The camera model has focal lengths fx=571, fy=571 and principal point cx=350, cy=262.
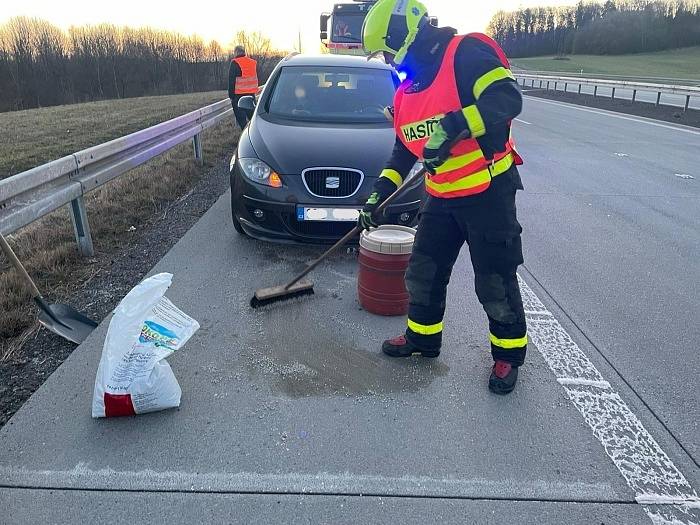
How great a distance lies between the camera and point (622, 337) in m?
3.61

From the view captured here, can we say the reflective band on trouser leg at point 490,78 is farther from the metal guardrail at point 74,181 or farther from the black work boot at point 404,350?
the metal guardrail at point 74,181

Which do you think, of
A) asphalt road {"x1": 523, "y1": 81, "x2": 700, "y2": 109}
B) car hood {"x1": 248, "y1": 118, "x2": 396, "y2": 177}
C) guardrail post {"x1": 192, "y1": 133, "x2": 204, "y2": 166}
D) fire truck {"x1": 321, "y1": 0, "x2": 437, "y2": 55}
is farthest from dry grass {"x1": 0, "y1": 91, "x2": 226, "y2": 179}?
asphalt road {"x1": 523, "y1": 81, "x2": 700, "y2": 109}

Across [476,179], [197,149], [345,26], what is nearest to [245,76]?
[197,149]

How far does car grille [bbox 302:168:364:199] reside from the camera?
4723 mm

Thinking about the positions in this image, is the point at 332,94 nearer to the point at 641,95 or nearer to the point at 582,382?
the point at 582,382

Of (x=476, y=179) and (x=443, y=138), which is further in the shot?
(x=476, y=179)

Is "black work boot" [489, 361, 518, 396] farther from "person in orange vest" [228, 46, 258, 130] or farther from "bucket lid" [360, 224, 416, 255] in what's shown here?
"person in orange vest" [228, 46, 258, 130]

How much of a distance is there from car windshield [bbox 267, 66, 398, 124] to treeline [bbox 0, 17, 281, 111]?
1223 inches

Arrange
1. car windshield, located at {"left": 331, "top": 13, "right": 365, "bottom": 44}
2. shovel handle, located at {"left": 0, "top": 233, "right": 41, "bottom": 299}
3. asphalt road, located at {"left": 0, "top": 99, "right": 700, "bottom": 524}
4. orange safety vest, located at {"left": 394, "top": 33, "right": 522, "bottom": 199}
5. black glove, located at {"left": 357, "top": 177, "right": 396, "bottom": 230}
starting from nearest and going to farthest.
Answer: asphalt road, located at {"left": 0, "top": 99, "right": 700, "bottom": 524}
orange safety vest, located at {"left": 394, "top": 33, "right": 522, "bottom": 199}
shovel handle, located at {"left": 0, "top": 233, "right": 41, "bottom": 299}
black glove, located at {"left": 357, "top": 177, "right": 396, "bottom": 230}
car windshield, located at {"left": 331, "top": 13, "right": 365, "bottom": 44}

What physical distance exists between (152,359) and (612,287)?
346 cm

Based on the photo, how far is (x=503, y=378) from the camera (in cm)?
303

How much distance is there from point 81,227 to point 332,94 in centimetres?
293

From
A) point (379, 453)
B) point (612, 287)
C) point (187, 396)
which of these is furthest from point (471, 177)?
point (612, 287)

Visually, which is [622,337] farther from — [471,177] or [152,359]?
[152,359]
